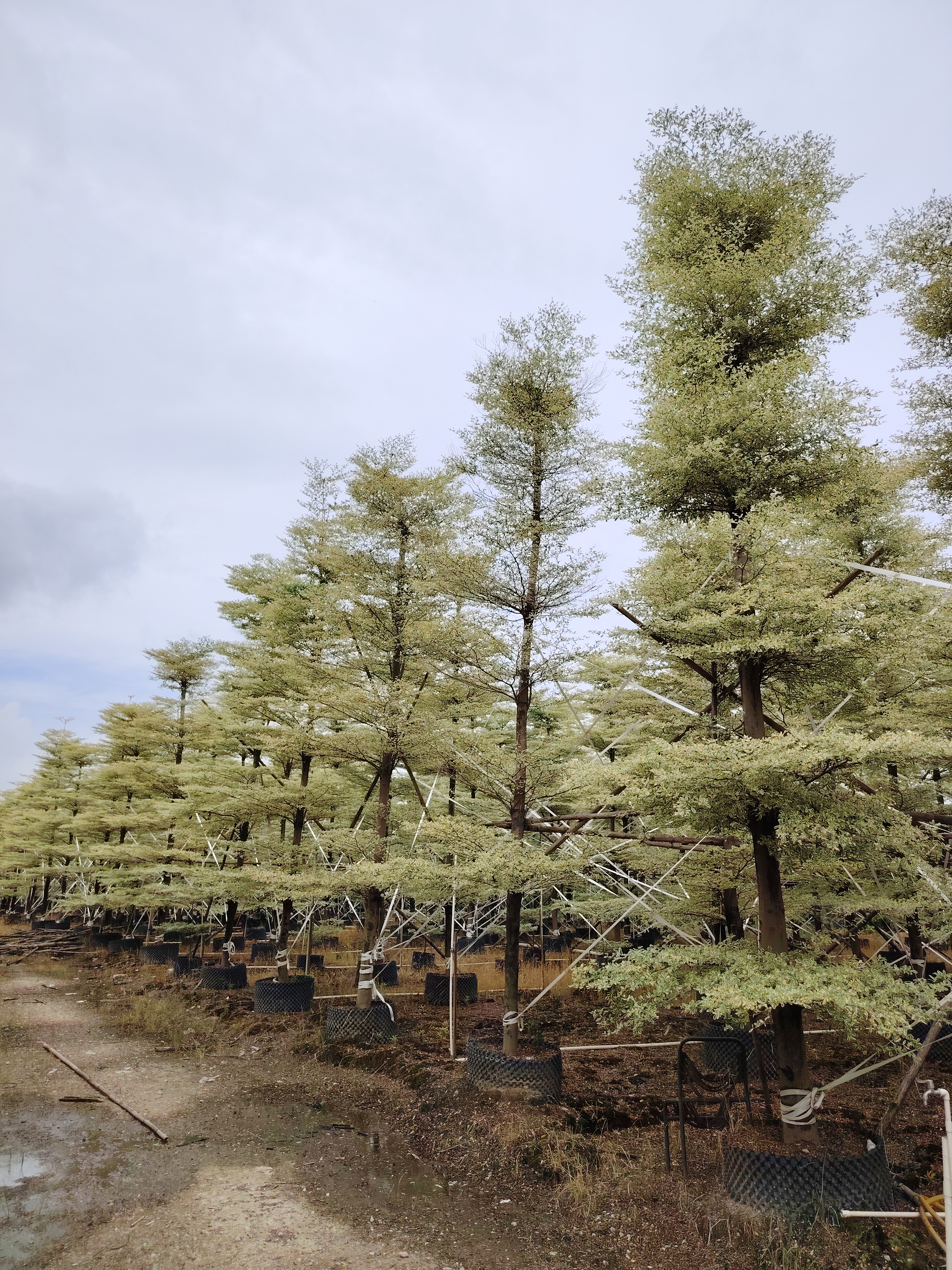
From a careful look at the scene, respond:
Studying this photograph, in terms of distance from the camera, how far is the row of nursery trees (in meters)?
6.21

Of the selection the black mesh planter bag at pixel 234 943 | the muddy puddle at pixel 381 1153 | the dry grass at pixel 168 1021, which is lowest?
the black mesh planter bag at pixel 234 943

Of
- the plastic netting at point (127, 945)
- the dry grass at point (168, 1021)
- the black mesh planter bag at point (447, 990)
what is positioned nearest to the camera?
the dry grass at point (168, 1021)

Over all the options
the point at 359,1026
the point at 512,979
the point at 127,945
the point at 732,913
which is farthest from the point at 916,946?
the point at 127,945

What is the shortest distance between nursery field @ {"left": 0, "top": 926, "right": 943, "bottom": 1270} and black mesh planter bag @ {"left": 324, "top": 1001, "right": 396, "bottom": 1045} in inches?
12.5

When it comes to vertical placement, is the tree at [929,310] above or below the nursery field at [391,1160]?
above

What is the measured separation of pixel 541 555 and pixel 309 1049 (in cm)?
945

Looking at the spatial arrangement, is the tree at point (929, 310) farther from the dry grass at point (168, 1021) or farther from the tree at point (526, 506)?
the dry grass at point (168, 1021)

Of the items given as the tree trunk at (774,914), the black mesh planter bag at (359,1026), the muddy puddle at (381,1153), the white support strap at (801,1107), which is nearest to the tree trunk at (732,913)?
the tree trunk at (774,914)

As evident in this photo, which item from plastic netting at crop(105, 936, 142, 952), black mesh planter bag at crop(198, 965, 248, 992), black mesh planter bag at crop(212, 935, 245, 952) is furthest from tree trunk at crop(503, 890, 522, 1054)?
plastic netting at crop(105, 936, 142, 952)

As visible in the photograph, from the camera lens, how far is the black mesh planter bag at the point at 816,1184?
553 cm

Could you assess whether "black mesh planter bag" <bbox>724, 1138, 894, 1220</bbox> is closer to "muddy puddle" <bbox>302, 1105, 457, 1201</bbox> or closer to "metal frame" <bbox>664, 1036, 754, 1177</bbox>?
"metal frame" <bbox>664, 1036, 754, 1177</bbox>

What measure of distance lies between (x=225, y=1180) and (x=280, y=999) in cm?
742

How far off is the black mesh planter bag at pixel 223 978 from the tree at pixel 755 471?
14.2 m

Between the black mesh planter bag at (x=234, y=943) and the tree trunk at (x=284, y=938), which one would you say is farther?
the black mesh planter bag at (x=234, y=943)
